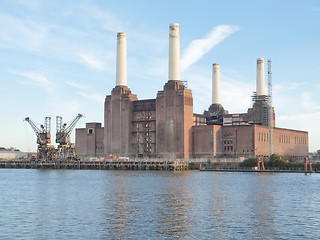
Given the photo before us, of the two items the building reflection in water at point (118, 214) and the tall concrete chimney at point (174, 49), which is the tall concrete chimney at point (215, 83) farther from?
the building reflection in water at point (118, 214)

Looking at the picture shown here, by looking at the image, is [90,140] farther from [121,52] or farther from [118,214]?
[118,214]

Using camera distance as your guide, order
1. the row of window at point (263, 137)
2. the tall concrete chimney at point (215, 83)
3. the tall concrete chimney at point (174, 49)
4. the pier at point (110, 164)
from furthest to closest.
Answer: the tall concrete chimney at point (215, 83), the row of window at point (263, 137), the tall concrete chimney at point (174, 49), the pier at point (110, 164)

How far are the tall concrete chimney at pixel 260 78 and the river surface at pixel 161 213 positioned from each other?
11017 cm

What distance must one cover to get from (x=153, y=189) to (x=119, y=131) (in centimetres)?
9732

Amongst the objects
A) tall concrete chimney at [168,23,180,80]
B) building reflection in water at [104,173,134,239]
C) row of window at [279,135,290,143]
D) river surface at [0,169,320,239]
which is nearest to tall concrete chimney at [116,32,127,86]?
tall concrete chimney at [168,23,180,80]

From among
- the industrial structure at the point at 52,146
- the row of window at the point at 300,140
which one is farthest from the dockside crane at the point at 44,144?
the row of window at the point at 300,140

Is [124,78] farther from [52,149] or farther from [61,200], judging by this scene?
[61,200]

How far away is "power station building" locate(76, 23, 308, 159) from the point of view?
6171 inches

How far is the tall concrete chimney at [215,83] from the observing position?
187 m

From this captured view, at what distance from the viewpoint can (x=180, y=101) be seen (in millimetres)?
156750

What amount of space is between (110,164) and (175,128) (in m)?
23.4

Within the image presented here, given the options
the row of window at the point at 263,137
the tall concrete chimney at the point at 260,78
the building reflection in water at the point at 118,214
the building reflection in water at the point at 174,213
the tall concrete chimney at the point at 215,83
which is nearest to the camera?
the building reflection in water at the point at 118,214

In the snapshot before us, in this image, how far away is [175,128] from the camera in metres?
157

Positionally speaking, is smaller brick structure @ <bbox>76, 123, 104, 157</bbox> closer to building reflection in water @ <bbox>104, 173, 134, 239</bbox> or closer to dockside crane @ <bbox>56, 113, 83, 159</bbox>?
dockside crane @ <bbox>56, 113, 83, 159</bbox>
